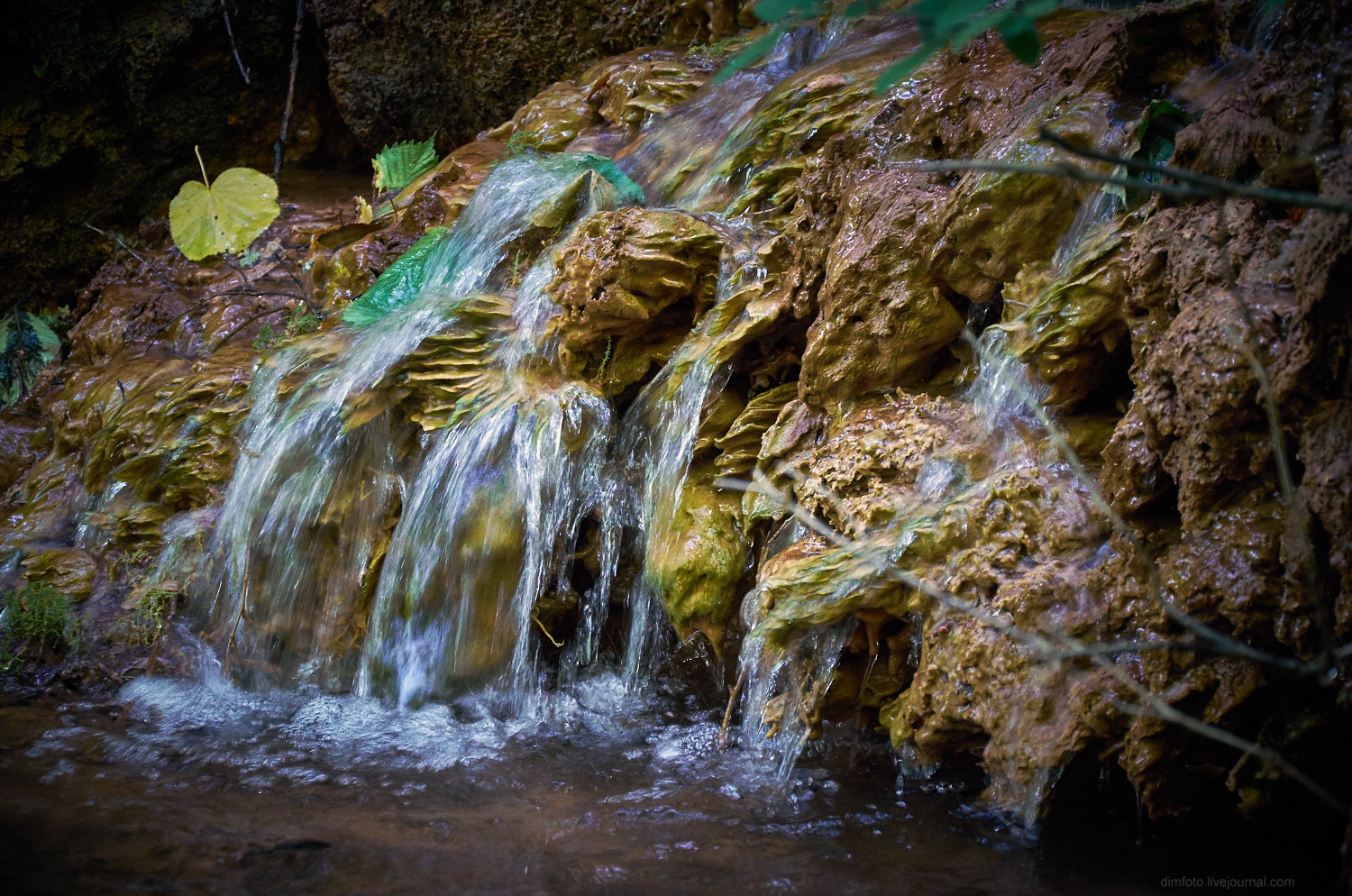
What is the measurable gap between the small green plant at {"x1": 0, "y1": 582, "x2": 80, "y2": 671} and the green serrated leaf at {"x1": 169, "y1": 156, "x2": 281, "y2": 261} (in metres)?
2.34

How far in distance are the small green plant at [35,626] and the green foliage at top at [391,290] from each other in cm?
196

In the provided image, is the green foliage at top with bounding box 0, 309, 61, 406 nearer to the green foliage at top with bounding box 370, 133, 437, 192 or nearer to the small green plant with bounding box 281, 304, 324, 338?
the small green plant with bounding box 281, 304, 324, 338

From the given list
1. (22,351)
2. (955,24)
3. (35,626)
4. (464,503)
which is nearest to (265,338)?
(35,626)

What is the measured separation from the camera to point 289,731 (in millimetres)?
3141

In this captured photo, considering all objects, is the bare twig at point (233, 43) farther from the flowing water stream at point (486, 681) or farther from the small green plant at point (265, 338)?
the flowing water stream at point (486, 681)

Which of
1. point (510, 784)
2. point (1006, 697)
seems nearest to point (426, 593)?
point (510, 784)

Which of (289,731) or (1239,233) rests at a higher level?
(1239,233)

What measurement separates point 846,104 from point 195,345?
4.51 meters

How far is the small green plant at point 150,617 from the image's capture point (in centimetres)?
395

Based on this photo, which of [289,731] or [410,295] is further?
[410,295]

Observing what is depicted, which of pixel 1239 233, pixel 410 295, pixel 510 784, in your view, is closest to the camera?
pixel 1239 233

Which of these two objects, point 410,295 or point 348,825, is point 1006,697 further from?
point 410,295

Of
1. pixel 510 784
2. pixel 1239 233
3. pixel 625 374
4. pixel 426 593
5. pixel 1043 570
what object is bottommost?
pixel 510 784

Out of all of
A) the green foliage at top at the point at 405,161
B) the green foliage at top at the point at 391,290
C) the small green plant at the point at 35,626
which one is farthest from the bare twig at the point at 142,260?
the small green plant at the point at 35,626
